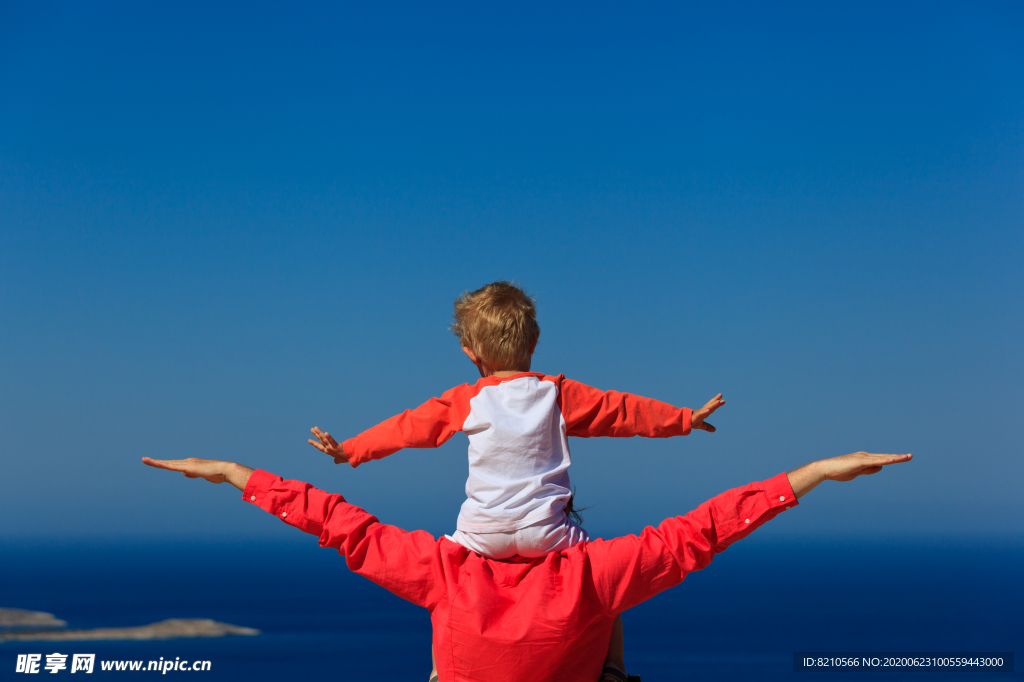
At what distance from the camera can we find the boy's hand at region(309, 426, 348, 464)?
2.68 m

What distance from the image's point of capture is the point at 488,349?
2.63 metres

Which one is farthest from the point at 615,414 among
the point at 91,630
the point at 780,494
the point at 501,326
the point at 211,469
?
the point at 91,630

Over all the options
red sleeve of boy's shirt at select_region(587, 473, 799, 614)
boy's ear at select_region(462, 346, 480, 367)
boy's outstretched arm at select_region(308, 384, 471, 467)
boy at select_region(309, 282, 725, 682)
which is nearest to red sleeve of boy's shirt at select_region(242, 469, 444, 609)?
boy at select_region(309, 282, 725, 682)

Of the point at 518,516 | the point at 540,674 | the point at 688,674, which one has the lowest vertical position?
the point at 688,674

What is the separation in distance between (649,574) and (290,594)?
58.6m

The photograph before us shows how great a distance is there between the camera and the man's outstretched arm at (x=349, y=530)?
2.37 m

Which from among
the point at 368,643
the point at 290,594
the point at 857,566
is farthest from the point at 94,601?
the point at 857,566

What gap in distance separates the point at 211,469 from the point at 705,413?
1615 millimetres

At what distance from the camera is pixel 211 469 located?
8.11 ft

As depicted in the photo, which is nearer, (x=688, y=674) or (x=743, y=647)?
(x=688, y=674)

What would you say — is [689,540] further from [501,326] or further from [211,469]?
[211,469]

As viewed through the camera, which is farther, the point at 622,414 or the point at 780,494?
the point at 622,414

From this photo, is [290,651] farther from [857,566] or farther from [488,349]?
[857,566]

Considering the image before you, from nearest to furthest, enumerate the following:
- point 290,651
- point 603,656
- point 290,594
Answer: point 603,656
point 290,651
point 290,594
